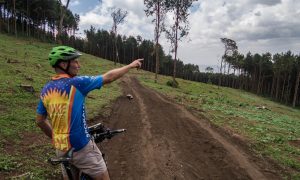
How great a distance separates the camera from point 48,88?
4406 mm

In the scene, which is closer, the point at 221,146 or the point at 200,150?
the point at 200,150

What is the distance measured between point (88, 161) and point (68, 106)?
0.80 m

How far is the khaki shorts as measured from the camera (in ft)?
14.7

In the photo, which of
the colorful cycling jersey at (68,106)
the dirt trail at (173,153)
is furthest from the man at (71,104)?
the dirt trail at (173,153)

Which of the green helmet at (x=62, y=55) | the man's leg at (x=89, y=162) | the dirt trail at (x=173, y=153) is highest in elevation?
the green helmet at (x=62, y=55)

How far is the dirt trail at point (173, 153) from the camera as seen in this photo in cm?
972

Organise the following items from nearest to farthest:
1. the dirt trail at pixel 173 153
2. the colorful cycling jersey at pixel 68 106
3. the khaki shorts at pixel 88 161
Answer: the colorful cycling jersey at pixel 68 106 < the khaki shorts at pixel 88 161 < the dirt trail at pixel 173 153

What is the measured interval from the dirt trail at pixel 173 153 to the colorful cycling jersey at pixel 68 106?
16.1ft

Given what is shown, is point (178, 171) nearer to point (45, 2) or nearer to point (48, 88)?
point (48, 88)

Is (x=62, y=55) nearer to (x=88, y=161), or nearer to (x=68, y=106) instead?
(x=68, y=106)

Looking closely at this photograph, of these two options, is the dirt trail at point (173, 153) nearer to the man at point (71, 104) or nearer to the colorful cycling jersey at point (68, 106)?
the man at point (71, 104)

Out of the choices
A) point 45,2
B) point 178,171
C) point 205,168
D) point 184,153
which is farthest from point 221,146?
point 45,2

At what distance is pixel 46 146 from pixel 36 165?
1704mm

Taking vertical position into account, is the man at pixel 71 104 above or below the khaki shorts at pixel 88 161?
above
